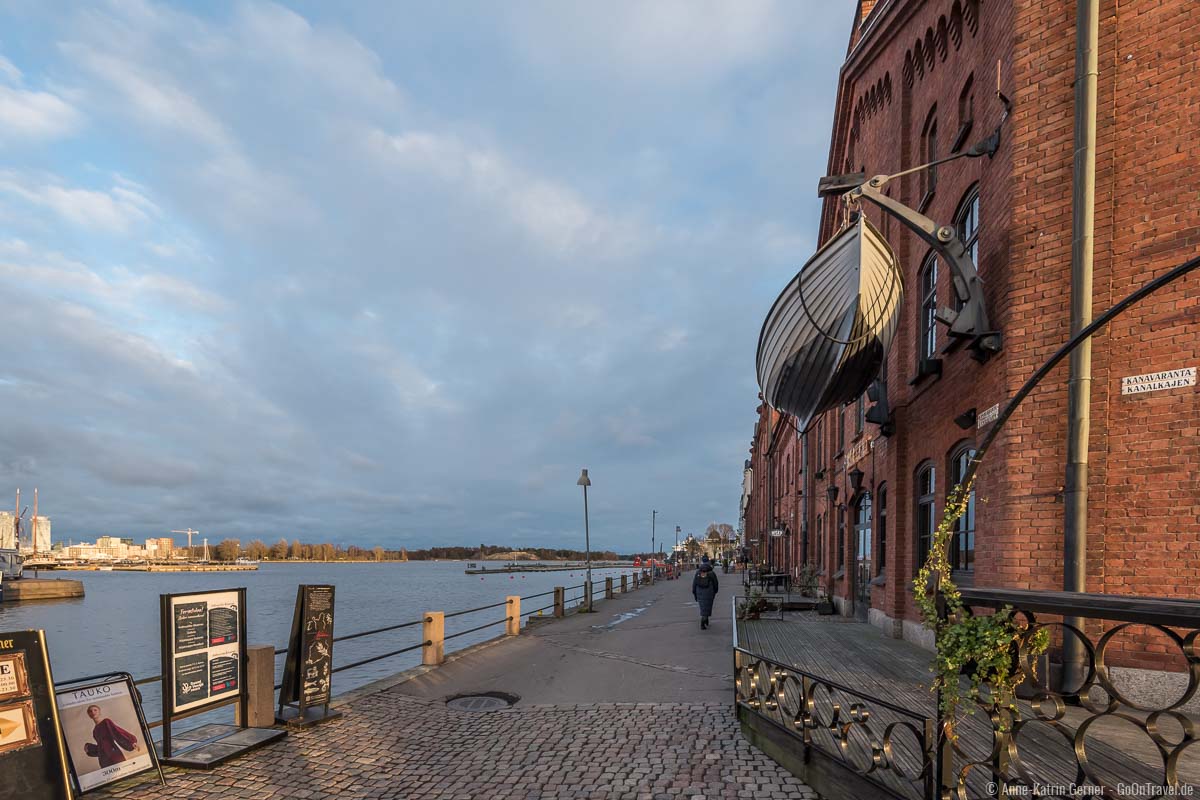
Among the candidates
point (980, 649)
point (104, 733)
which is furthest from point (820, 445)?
point (104, 733)

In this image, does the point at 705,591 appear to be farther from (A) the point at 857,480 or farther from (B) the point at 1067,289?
(B) the point at 1067,289

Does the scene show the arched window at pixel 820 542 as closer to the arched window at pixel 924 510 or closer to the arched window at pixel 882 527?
the arched window at pixel 882 527

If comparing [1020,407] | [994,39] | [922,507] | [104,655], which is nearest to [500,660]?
[922,507]

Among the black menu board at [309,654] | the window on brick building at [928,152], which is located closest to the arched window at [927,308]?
the window on brick building at [928,152]

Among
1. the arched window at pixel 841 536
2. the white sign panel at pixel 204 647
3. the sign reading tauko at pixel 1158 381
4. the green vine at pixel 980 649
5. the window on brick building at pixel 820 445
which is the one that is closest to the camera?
the green vine at pixel 980 649

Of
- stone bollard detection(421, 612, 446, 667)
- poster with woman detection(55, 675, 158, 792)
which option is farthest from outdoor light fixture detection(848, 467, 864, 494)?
poster with woman detection(55, 675, 158, 792)

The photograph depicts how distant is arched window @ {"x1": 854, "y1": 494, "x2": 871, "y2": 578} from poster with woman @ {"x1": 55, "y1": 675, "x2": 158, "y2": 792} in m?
14.5

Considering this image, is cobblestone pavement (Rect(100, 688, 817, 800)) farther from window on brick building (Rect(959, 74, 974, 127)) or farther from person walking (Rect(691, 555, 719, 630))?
window on brick building (Rect(959, 74, 974, 127))

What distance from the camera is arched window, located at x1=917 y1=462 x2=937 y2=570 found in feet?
39.5

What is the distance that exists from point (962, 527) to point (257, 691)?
391 inches

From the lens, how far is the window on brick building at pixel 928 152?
1248 centimetres

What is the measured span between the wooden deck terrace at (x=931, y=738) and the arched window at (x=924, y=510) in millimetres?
3034

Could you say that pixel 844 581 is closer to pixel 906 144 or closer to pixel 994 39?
pixel 906 144

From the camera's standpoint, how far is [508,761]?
265 inches
